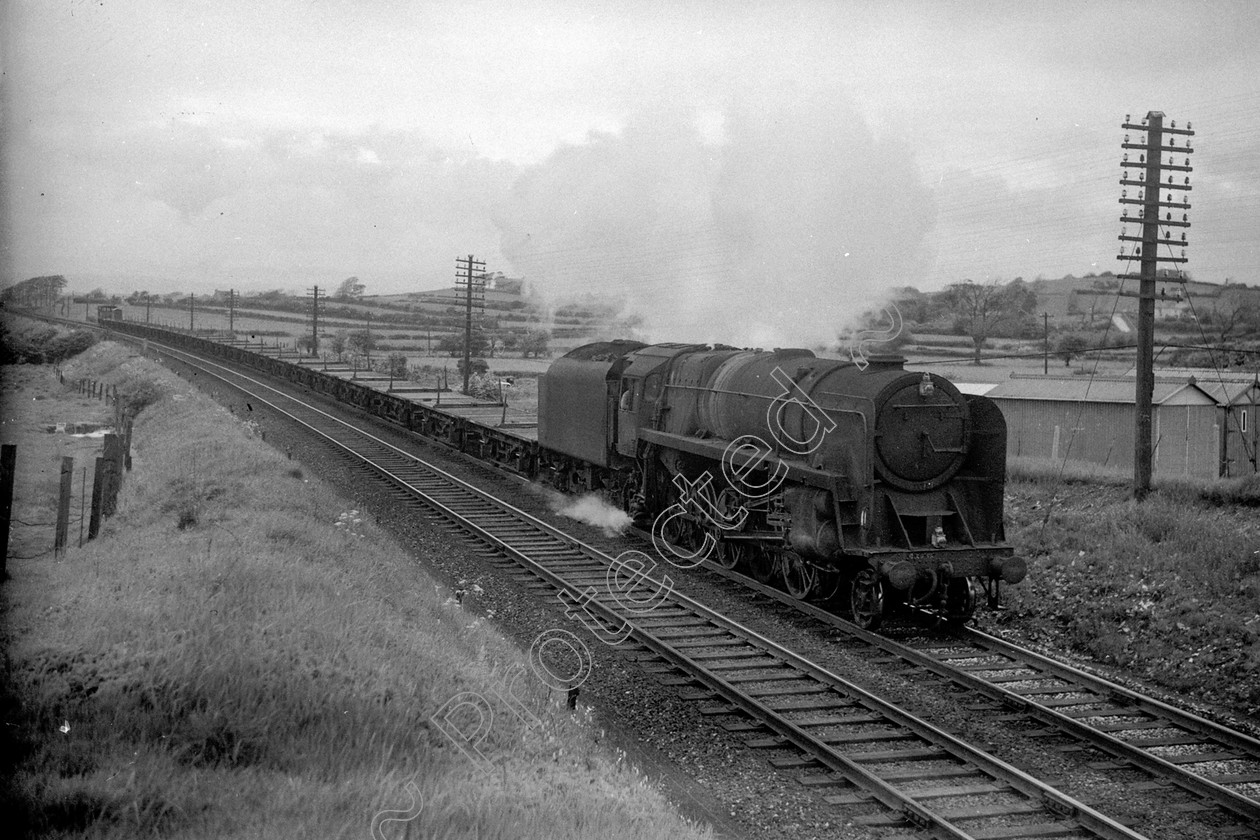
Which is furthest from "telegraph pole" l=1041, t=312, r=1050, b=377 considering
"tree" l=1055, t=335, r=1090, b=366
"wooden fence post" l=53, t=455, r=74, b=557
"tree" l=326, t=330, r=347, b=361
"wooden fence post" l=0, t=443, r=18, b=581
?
"tree" l=326, t=330, r=347, b=361

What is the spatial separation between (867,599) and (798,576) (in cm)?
138

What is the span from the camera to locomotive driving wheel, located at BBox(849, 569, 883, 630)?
10.3 m

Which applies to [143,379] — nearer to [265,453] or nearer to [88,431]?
[88,431]

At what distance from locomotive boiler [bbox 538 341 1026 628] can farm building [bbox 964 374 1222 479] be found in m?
12.7

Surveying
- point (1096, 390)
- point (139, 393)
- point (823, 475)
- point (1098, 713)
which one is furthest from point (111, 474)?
point (1096, 390)

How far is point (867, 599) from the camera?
10602 mm

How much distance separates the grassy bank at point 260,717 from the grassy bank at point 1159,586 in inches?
247

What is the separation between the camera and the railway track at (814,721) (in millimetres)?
6266

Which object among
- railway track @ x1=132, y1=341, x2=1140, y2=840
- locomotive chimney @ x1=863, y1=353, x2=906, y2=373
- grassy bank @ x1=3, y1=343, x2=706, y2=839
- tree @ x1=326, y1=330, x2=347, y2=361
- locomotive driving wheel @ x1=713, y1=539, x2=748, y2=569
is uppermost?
tree @ x1=326, y1=330, x2=347, y2=361

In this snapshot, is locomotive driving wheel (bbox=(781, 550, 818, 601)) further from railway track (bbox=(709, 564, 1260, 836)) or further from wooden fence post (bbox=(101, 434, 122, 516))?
wooden fence post (bbox=(101, 434, 122, 516))

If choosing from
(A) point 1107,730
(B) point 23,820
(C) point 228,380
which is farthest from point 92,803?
(C) point 228,380

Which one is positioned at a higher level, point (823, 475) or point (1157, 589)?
point (823, 475)

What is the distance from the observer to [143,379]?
103 ft

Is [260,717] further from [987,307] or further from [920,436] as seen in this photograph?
[987,307]
